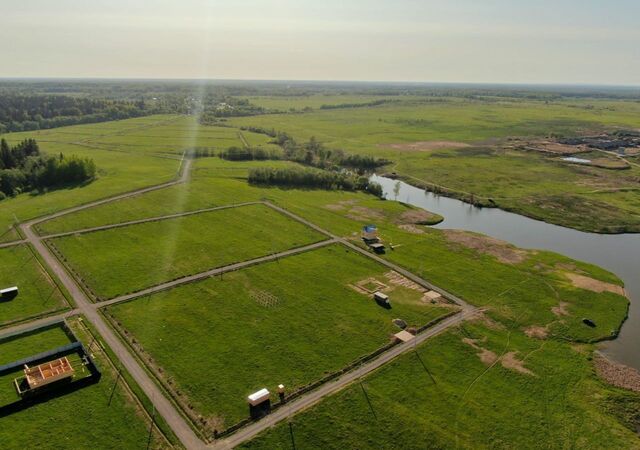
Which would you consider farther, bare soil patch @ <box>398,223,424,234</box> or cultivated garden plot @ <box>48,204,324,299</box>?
bare soil patch @ <box>398,223,424,234</box>

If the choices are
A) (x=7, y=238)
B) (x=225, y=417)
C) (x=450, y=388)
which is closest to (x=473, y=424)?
(x=450, y=388)

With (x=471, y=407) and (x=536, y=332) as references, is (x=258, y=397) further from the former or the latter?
(x=536, y=332)

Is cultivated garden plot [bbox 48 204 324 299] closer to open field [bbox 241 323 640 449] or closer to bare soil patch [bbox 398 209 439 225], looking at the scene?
bare soil patch [bbox 398 209 439 225]

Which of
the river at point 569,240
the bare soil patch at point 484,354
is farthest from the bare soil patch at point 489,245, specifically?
the bare soil patch at point 484,354

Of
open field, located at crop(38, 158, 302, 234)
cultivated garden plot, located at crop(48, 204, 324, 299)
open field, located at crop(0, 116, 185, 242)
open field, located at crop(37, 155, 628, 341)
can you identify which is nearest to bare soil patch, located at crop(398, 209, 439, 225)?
open field, located at crop(37, 155, 628, 341)

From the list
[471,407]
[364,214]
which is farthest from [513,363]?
[364,214]

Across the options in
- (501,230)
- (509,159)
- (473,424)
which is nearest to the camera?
(473,424)

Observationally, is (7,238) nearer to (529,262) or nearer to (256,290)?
(256,290)
